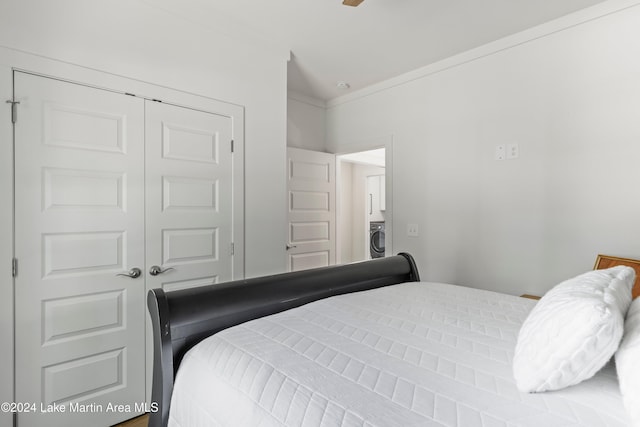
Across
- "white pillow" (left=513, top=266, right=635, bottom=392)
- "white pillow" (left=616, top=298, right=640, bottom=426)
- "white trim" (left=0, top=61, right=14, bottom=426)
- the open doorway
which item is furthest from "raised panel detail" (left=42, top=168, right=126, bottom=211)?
the open doorway

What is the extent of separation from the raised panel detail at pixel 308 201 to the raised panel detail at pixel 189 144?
120 cm

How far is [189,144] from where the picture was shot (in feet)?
7.43

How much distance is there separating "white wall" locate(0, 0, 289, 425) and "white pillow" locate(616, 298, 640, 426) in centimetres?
220

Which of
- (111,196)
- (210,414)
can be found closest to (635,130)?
(210,414)

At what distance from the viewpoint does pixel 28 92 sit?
1.69 metres

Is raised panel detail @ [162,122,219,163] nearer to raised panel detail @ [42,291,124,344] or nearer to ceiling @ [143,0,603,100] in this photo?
ceiling @ [143,0,603,100]

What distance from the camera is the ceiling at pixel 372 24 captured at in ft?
7.04

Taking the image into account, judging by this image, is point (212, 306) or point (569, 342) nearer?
point (569, 342)

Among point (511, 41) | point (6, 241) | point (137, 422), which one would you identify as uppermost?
point (511, 41)

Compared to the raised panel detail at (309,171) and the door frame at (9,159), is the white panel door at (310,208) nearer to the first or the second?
Result: the raised panel detail at (309,171)

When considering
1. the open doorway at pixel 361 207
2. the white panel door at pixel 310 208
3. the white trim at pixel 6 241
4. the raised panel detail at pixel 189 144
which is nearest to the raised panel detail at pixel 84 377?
the white trim at pixel 6 241

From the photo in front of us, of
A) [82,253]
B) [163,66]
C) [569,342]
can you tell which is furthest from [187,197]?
[569,342]

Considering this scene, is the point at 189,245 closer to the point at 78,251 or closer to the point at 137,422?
the point at 78,251

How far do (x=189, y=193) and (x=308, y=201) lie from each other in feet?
5.11
